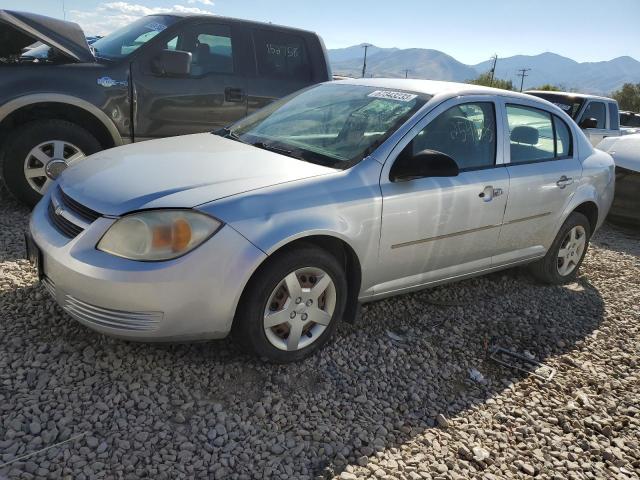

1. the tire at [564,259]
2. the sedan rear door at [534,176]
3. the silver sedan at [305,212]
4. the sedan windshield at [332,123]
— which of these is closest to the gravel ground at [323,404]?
the silver sedan at [305,212]

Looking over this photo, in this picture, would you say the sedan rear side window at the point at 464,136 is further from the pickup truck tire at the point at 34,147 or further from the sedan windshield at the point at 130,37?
the sedan windshield at the point at 130,37

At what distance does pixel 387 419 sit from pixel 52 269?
5.94ft

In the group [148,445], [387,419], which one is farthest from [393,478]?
[148,445]

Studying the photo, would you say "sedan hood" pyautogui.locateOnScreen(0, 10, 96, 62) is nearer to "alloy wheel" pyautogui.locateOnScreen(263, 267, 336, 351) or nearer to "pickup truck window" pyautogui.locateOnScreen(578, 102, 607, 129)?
"alloy wheel" pyautogui.locateOnScreen(263, 267, 336, 351)

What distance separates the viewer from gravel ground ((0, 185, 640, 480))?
2312 mm

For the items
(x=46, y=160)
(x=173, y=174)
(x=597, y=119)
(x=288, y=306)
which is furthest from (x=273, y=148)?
(x=597, y=119)

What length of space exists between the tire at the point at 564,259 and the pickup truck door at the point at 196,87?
331 cm

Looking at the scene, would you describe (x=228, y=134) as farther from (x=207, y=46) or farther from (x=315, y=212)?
(x=207, y=46)

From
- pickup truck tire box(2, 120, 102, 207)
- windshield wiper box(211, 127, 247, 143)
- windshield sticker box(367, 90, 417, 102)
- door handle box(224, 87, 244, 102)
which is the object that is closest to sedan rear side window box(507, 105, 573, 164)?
windshield sticker box(367, 90, 417, 102)

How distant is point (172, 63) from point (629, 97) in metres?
39.8

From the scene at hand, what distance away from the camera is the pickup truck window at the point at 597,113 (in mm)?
10163

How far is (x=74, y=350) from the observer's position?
9.48 feet

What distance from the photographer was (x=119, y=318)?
2.55 metres

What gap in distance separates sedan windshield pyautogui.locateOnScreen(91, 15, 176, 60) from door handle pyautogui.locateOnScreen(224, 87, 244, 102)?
0.83m
